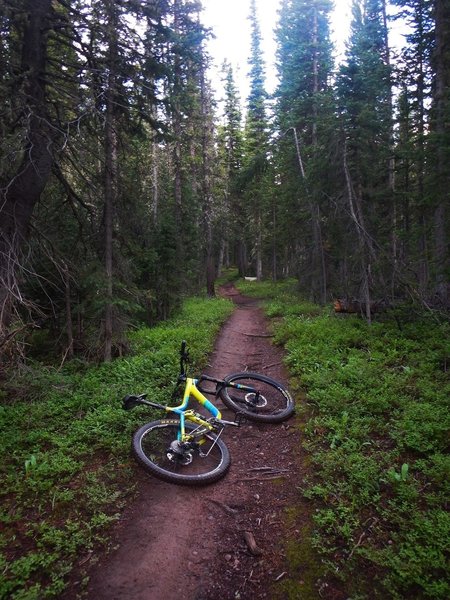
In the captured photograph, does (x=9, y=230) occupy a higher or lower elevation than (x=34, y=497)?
higher

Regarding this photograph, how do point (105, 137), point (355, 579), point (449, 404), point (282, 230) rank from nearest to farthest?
point (355, 579) < point (449, 404) < point (105, 137) < point (282, 230)

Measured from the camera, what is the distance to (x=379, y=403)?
22.0ft

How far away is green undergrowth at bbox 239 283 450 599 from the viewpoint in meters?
3.60

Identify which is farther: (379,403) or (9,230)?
(9,230)

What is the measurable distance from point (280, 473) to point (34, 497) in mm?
3454

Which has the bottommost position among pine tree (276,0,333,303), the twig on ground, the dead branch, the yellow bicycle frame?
the dead branch

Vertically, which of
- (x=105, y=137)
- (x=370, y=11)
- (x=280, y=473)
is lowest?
(x=280, y=473)

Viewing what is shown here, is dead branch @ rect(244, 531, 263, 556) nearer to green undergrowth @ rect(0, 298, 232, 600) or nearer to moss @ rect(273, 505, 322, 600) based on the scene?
moss @ rect(273, 505, 322, 600)

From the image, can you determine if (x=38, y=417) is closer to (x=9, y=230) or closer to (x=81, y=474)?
(x=81, y=474)

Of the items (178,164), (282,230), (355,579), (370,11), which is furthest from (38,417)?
(370,11)

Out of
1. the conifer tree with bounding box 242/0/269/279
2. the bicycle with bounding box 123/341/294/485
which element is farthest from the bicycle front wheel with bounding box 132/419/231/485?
the conifer tree with bounding box 242/0/269/279

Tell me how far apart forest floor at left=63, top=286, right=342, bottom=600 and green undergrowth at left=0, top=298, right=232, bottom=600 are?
1.05 feet

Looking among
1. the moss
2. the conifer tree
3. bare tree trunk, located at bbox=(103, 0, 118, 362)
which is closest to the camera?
the moss

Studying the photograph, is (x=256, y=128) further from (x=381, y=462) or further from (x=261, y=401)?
(x=381, y=462)
